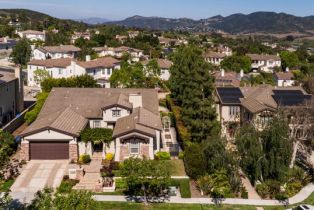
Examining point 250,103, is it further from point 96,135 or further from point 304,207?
point 304,207

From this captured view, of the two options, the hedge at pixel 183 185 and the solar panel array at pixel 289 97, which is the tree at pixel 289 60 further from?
the hedge at pixel 183 185

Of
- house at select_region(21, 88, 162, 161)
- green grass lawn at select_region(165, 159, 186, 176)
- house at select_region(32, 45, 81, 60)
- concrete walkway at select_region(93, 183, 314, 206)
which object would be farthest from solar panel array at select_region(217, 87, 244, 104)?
house at select_region(32, 45, 81, 60)

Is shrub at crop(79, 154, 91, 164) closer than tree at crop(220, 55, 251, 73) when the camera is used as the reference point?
Yes

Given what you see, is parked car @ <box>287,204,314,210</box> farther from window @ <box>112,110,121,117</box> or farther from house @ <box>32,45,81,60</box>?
house @ <box>32,45,81,60</box>

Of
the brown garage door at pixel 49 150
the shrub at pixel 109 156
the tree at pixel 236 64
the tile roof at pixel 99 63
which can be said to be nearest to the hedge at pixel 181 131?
the shrub at pixel 109 156

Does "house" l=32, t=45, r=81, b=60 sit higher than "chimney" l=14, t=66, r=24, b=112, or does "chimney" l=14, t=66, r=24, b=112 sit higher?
"house" l=32, t=45, r=81, b=60

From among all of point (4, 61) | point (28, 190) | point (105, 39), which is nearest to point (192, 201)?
point (28, 190)

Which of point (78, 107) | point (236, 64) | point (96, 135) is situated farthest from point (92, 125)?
point (236, 64)
